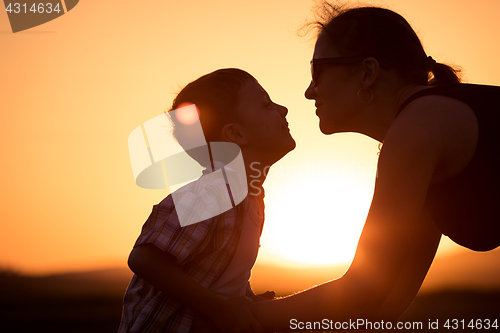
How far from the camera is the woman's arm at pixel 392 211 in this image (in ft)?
4.91

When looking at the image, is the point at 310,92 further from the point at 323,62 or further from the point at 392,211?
the point at 392,211

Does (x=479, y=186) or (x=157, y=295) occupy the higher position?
(x=479, y=186)

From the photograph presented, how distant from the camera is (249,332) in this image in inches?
74.9

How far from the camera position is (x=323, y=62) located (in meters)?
2.41

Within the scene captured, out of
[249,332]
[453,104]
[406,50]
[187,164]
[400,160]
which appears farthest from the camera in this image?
[187,164]

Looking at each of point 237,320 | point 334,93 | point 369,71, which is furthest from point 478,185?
point 237,320

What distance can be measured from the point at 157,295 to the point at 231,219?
0.67m

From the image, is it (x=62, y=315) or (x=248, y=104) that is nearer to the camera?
(x=248, y=104)

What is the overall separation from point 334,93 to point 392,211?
1.10 m

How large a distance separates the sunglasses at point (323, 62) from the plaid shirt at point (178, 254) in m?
1.10

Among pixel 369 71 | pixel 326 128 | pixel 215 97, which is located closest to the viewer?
pixel 369 71

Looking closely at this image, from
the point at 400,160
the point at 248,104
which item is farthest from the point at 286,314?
the point at 248,104

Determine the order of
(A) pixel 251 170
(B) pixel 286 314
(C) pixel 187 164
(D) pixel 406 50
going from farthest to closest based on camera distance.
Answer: (C) pixel 187 164 < (A) pixel 251 170 < (D) pixel 406 50 < (B) pixel 286 314

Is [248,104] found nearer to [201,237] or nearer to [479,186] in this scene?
[201,237]
